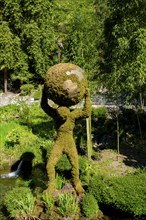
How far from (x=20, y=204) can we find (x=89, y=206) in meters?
1.75

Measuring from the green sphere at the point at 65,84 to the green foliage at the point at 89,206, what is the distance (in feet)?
8.13

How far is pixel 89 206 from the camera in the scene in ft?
32.7

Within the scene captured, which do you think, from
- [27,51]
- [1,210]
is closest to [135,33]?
[1,210]

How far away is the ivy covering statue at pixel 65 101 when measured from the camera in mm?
9508

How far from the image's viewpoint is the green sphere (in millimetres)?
9469

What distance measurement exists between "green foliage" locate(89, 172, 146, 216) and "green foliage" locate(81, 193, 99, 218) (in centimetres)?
34

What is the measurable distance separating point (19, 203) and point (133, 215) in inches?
117

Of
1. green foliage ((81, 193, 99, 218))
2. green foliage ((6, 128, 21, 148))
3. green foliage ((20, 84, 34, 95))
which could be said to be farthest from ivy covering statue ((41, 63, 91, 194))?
green foliage ((20, 84, 34, 95))

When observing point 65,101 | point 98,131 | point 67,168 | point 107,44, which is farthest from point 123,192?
point 107,44

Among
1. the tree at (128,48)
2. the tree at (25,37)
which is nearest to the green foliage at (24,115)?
the tree at (128,48)

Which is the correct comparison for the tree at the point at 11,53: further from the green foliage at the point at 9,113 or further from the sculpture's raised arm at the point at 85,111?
the sculpture's raised arm at the point at 85,111

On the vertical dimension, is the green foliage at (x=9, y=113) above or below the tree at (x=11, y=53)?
below

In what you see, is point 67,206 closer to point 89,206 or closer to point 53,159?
point 89,206

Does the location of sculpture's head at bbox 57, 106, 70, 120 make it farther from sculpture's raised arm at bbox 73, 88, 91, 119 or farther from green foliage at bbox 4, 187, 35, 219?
green foliage at bbox 4, 187, 35, 219
